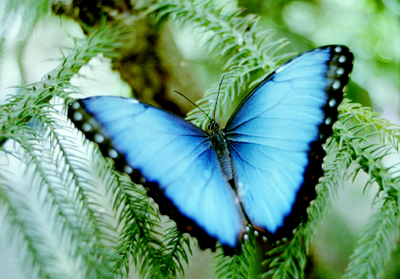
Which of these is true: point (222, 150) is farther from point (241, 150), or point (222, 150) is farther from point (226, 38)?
point (226, 38)

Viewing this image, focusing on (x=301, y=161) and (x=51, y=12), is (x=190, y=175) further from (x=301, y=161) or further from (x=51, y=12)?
(x=51, y=12)

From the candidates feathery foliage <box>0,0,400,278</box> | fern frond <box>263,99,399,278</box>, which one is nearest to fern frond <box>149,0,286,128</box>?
feathery foliage <box>0,0,400,278</box>

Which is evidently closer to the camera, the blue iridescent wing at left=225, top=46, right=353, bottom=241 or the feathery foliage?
the feathery foliage

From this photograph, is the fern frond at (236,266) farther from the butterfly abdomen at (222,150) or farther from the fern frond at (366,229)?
the butterfly abdomen at (222,150)

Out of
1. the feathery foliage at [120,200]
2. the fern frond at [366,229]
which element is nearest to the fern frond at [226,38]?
the feathery foliage at [120,200]

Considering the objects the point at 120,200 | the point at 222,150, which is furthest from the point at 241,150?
the point at 120,200

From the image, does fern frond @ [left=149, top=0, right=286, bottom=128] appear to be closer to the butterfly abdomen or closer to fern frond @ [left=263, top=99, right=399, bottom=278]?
the butterfly abdomen

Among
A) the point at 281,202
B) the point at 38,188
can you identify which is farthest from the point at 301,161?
the point at 38,188

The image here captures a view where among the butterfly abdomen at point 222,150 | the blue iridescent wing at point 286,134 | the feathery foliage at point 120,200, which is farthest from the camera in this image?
the butterfly abdomen at point 222,150
